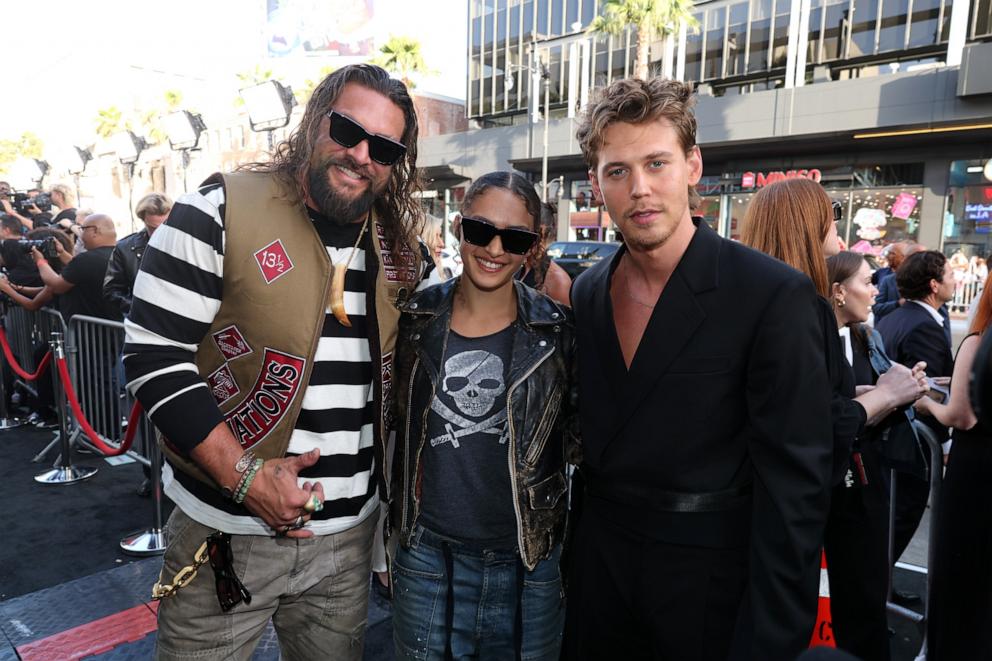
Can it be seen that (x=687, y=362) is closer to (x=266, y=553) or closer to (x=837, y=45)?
(x=266, y=553)

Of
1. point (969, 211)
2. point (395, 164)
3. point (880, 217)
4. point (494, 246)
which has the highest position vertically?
point (969, 211)

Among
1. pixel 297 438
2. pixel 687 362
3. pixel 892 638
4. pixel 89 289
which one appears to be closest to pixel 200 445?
pixel 297 438

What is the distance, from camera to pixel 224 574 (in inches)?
72.7

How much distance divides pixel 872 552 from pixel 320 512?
2410mm

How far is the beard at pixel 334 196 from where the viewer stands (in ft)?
6.49

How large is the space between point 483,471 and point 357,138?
3.77ft

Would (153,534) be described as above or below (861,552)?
below

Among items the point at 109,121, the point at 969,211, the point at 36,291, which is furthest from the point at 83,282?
the point at 109,121

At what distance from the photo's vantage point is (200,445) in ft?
5.53

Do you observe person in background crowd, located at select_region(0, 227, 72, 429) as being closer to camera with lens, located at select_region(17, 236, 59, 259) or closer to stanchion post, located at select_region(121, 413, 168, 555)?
camera with lens, located at select_region(17, 236, 59, 259)

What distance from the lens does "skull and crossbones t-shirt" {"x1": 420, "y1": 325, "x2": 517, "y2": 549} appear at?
208 centimetres

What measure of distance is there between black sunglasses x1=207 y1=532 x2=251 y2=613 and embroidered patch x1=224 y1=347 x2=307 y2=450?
0.97 feet

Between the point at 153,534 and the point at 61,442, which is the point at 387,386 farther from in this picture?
the point at 61,442

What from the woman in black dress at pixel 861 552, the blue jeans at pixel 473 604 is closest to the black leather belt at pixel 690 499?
the blue jeans at pixel 473 604
